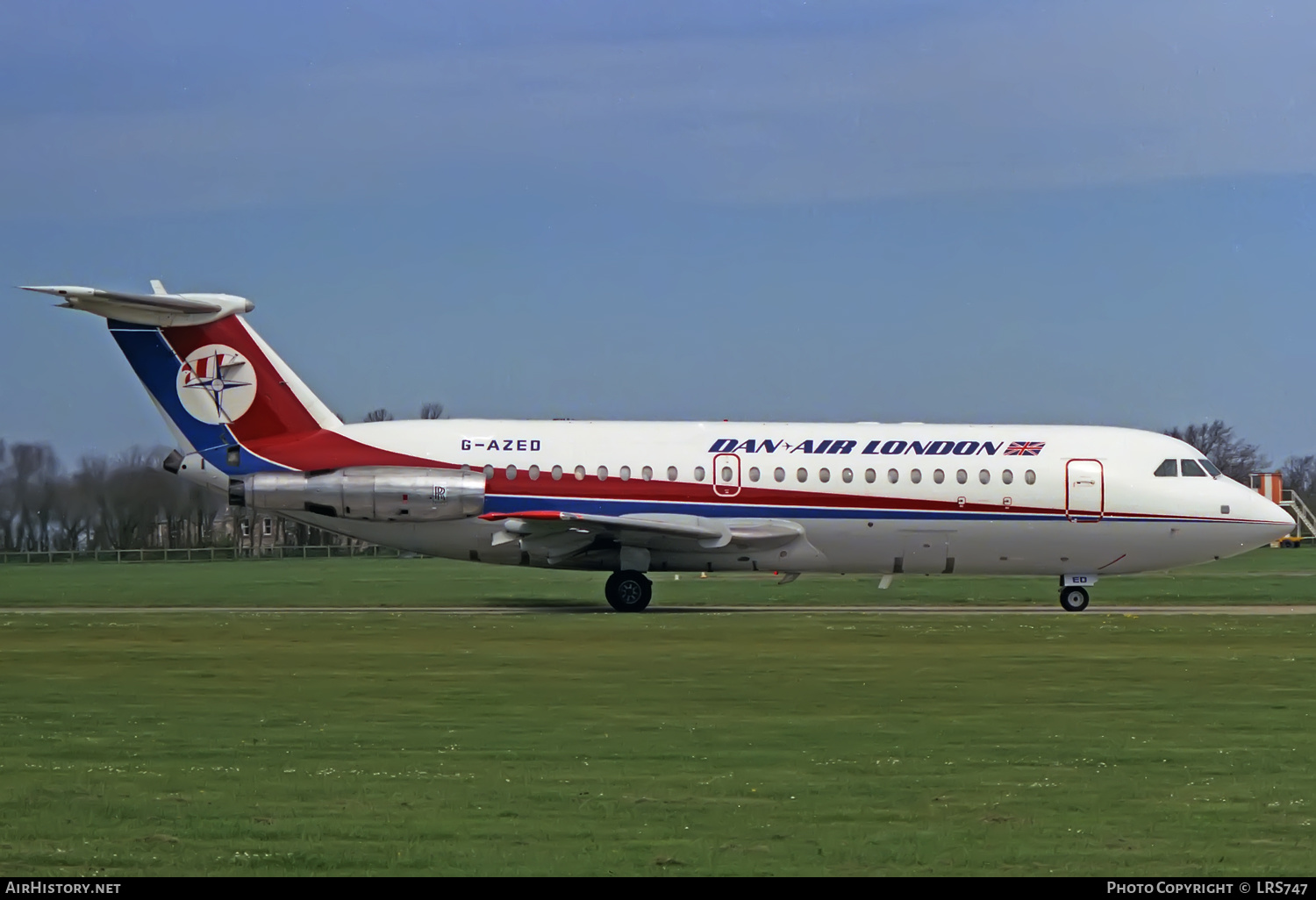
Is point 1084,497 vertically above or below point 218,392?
below

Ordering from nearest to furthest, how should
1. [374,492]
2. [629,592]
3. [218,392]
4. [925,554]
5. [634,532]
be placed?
[634,532] → [374,492] → [629,592] → [218,392] → [925,554]

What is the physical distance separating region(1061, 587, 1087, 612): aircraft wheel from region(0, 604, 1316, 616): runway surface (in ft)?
0.79

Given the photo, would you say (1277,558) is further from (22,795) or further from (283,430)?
(22,795)

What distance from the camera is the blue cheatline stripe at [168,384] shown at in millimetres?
37406

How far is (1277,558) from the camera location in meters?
67.1

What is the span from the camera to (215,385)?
3738 centimetres

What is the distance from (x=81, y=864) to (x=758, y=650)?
1646cm

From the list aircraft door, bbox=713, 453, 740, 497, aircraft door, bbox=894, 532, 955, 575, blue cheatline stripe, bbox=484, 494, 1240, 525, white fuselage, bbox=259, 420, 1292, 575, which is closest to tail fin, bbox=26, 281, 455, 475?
white fuselage, bbox=259, 420, 1292, 575

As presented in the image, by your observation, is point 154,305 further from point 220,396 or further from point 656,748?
point 656,748

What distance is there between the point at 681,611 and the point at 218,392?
430 inches

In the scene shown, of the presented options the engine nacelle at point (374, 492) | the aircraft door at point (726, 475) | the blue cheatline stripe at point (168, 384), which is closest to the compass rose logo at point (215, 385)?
the blue cheatline stripe at point (168, 384)

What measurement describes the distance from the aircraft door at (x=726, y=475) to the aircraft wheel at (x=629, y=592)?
247 cm

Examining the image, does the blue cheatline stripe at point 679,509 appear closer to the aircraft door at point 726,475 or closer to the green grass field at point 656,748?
the aircraft door at point 726,475

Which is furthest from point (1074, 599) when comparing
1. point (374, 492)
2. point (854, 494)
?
point (374, 492)
